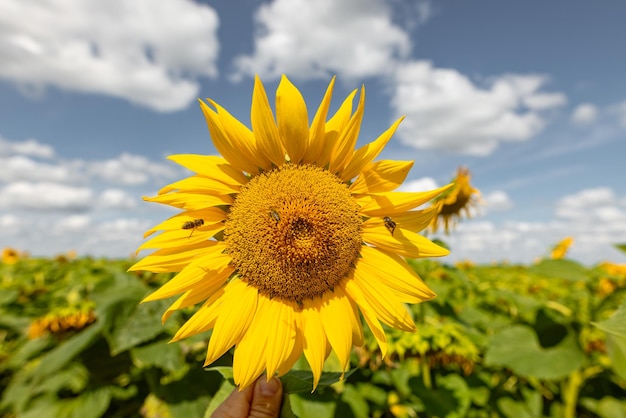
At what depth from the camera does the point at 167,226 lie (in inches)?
54.1

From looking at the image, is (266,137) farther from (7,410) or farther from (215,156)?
(7,410)

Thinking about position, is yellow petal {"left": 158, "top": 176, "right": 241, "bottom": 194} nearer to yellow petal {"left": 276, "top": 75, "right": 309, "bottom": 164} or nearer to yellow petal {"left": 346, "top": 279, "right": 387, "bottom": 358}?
yellow petal {"left": 276, "top": 75, "right": 309, "bottom": 164}

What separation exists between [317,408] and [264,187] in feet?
3.46

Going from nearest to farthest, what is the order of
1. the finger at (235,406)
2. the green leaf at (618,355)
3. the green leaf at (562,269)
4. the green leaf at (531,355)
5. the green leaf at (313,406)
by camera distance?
the finger at (235,406), the green leaf at (313,406), the green leaf at (618,355), the green leaf at (531,355), the green leaf at (562,269)

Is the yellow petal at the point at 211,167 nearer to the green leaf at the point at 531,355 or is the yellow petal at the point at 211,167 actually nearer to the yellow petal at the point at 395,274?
the yellow petal at the point at 395,274

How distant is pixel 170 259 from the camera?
1370mm

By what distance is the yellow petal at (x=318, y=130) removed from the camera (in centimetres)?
129

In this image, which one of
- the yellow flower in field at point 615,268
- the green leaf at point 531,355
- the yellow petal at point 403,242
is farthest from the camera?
the yellow flower in field at point 615,268

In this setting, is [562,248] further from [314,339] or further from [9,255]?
[9,255]

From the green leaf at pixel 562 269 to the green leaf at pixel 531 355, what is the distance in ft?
1.64

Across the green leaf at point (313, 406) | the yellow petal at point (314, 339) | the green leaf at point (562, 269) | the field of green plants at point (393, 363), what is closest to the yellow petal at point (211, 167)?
the yellow petal at point (314, 339)

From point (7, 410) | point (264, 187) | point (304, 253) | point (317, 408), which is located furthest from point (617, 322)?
point (7, 410)

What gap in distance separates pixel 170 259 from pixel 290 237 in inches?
17.0

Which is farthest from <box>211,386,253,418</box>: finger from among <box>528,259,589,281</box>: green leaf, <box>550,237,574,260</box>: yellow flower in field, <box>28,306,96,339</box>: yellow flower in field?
<box>550,237,574,260</box>: yellow flower in field
